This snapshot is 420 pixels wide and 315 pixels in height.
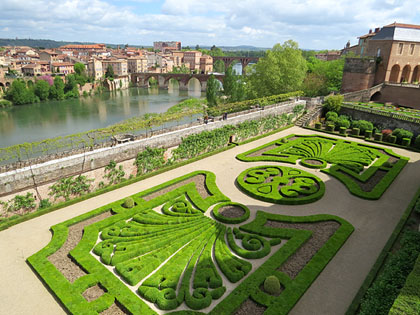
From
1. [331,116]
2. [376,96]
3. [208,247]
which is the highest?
[376,96]

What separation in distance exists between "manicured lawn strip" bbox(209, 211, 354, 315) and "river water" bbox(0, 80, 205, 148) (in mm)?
38759

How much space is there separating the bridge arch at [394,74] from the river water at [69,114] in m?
41.3

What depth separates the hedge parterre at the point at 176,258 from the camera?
40.8ft

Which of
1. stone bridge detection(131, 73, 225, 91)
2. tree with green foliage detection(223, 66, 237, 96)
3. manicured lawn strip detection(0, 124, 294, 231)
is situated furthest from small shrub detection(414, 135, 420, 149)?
stone bridge detection(131, 73, 225, 91)

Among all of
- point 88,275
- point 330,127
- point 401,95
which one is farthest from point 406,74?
point 88,275

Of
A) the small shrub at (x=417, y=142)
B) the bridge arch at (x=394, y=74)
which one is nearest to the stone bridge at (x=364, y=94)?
the bridge arch at (x=394, y=74)

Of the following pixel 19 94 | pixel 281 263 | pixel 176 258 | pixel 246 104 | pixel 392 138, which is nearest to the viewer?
pixel 281 263

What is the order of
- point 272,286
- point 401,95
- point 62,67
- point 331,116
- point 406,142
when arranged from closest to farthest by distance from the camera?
point 272,286, point 406,142, point 331,116, point 401,95, point 62,67

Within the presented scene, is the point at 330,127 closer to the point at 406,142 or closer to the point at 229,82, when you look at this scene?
the point at 406,142

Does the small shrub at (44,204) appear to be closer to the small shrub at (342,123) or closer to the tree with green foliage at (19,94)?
the small shrub at (342,123)

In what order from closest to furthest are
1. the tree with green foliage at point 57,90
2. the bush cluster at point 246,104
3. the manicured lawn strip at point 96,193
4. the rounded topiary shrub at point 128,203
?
the manicured lawn strip at point 96,193 → the rounded topiary shrub at point 128,203 → the bush cluster at point 246,104 → the tree with green foliage at point 57,90

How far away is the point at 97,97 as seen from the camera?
81500mm

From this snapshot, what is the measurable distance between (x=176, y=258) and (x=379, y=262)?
9636 mm

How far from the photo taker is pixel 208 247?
1560cm
